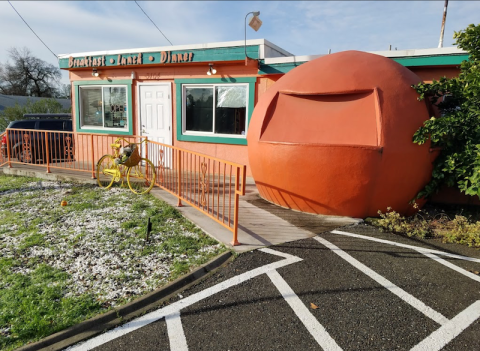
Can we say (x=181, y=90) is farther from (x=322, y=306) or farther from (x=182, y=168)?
(x=322, y=306)

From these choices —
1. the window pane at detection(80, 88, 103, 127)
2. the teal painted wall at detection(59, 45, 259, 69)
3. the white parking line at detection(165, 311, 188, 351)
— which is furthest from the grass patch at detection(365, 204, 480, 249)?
the window pane at detection(80, 88, 103, 127)

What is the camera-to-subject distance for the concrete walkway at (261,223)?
474 cm

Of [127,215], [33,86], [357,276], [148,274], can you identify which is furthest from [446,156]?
[33,86]

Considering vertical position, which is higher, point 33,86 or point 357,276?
point 33,86

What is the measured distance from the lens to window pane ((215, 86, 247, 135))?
8.98 meters

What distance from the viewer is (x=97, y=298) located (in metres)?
3.29

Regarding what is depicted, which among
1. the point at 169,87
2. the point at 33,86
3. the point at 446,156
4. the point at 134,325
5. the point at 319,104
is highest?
the point at 33,86

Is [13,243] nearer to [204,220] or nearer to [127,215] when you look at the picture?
[127,215]

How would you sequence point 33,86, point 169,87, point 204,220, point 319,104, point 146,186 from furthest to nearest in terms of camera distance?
point 33,86 → point 169,87 → point 146,186 → point 319,104 → point 204,220

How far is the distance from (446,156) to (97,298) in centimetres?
569

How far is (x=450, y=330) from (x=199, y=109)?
8.04 metres

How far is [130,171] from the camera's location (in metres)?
7.85

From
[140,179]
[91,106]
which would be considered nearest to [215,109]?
[140,179]

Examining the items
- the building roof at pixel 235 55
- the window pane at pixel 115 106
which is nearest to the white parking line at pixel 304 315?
the building roof at pixel 235 55
